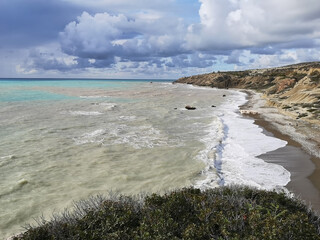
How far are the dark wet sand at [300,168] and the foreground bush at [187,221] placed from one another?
8.44ft

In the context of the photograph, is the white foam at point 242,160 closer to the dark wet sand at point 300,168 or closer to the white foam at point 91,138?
the dark wet sand at point 300,168

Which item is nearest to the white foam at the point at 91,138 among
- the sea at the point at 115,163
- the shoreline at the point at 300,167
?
the sea at the point at 115,163

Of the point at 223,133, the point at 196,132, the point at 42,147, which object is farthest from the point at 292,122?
the point at 42,147

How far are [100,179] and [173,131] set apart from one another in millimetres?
9358

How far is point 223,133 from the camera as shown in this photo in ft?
58.7

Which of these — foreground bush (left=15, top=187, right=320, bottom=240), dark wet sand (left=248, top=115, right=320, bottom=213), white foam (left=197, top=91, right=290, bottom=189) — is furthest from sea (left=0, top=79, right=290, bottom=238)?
foreground bush (left=15, top=187, right=320, bottom=240)

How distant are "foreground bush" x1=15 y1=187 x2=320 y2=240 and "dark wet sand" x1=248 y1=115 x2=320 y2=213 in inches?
101

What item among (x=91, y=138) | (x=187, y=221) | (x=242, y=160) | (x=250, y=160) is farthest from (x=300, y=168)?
(x=91, y=138)

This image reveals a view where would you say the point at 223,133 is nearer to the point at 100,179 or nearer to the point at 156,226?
the point at 100,179

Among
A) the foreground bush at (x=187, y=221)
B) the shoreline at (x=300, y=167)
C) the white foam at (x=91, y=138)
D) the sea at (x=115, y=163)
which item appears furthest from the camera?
the white foam at (x=91, y=138)

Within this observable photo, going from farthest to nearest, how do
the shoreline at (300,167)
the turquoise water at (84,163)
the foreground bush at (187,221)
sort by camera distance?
1. the turquoise water at (84,163)
2. the shoreline at (300,167)
3. the foreground bush at (187,221)

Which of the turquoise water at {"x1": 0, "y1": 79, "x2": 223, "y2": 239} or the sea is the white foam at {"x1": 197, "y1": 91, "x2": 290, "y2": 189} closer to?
the sea

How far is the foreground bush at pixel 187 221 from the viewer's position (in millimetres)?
4527

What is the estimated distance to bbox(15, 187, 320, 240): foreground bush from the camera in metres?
4.53
